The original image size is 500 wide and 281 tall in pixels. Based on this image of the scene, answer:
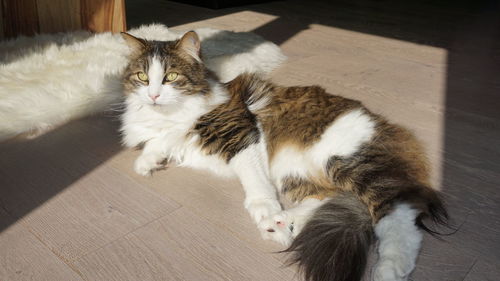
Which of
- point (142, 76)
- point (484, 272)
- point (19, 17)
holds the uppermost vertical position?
point (142, 76)

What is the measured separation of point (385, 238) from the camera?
1.17m

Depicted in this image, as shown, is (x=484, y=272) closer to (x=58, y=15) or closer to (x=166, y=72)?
(x=166, y=72)

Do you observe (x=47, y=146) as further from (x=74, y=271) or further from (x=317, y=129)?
(x=317, y=129)

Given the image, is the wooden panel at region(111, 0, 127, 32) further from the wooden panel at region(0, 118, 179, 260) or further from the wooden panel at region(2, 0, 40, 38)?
the wooden panel at region(0, 118, 179, 260)

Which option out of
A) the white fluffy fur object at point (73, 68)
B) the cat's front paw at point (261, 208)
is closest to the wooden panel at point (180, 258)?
the cat's front paw at point (261, 208)

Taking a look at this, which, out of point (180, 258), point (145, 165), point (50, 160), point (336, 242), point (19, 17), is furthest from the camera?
point (19, 17)

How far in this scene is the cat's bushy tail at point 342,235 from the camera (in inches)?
42.0

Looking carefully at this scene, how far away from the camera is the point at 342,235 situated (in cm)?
115

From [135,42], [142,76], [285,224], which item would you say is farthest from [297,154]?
[135,42]

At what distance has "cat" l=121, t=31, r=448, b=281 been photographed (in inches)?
45.9

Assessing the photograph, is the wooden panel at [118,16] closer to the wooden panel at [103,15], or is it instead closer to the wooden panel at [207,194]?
the wooden panel at [103,15]

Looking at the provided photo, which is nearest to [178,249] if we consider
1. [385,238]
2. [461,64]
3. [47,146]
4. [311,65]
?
[385,238]

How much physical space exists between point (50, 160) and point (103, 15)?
5.76ft

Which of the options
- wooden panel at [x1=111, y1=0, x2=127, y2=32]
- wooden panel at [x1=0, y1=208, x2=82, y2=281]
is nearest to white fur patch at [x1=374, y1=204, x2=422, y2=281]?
wooden panel at [x1=0, y1=208, x2=82, y2=281]
